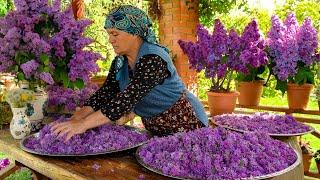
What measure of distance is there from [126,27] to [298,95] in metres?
1.64

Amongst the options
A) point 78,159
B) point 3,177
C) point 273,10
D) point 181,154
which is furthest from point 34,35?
point 273,10

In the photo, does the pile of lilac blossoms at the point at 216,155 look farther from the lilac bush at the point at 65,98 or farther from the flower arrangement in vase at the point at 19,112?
the lilac bush at the point at 65,98

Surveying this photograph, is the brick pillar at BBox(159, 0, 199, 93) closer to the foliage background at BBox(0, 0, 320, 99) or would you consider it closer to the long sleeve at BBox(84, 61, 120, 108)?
the foliage background at BBox(0, 0, 320, 99)

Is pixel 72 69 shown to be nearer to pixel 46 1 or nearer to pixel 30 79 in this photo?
pixel 30 79

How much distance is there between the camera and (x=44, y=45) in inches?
79.6

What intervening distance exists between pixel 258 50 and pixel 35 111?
1.55 meters

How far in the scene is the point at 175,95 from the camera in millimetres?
2164

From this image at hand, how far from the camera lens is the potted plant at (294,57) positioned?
9.68ft

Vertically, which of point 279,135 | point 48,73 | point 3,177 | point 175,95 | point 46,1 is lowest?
point 3,177

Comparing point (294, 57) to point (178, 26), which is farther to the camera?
point (178, 26)


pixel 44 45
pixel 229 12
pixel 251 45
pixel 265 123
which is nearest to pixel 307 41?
pixel 251 45

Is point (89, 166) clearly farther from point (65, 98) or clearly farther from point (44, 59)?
point (65, 98)

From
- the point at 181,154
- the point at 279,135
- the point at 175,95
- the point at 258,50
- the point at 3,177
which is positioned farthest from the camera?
the point at 3,177

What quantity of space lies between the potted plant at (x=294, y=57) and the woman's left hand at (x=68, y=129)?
1.75 metres
